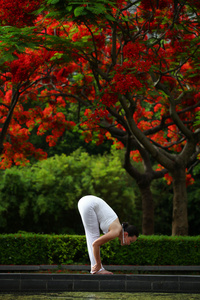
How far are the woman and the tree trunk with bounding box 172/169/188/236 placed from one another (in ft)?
21.8

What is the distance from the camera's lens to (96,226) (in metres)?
8.16

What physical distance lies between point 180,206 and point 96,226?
22.3 feet

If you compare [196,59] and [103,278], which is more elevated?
[196,59]

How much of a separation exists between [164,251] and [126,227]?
16.4 ft

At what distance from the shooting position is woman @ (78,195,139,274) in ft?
25.9

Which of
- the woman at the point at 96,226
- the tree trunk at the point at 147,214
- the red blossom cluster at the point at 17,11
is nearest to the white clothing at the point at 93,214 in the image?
the woman at the point at 96,226

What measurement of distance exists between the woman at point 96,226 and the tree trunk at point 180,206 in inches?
262

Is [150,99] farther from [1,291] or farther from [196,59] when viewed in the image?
[1,291]

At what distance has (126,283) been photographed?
319 inches

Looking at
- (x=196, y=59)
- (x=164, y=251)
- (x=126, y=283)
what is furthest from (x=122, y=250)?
(x=196, y=59)

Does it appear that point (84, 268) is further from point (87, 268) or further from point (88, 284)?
point (88, 284)

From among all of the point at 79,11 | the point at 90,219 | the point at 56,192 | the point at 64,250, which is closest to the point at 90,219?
the point at 90,219

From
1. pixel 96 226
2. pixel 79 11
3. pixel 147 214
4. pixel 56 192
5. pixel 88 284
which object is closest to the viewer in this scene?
pixel 88 284

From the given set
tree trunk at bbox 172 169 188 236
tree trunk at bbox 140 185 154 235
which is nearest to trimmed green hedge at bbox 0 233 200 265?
tree trunk at bbox 172 169 188 236
